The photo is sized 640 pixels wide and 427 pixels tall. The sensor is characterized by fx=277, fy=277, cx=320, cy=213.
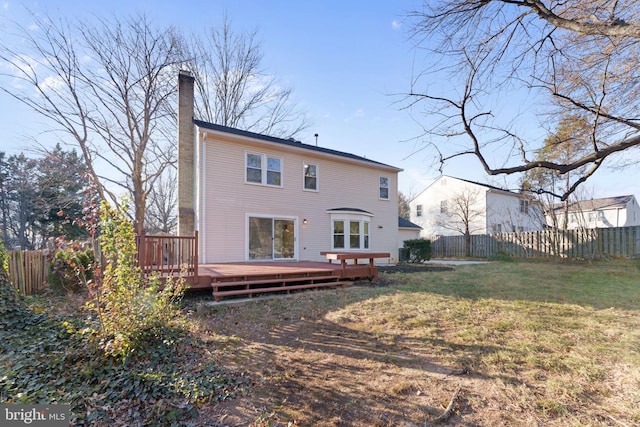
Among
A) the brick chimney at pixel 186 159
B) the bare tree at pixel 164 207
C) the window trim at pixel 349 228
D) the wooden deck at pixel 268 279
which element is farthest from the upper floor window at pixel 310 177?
the bare tree at pixel 164 207

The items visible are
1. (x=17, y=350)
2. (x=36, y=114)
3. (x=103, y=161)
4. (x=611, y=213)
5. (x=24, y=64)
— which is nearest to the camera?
(x=17, y=350)

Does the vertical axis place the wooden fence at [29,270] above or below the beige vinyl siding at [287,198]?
below

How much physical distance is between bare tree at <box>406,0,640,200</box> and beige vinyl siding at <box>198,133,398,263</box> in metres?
7.33

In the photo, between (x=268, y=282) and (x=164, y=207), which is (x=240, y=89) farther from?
(x=268, y=282)

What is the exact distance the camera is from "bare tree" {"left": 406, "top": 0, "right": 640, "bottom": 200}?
4121 mm

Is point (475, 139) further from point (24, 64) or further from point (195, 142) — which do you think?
point (24, 64)

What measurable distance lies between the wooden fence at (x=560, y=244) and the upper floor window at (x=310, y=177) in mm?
12457

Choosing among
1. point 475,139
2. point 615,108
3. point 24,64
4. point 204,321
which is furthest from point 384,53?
point 24,64

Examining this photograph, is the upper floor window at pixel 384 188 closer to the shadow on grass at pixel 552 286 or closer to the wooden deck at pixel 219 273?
the shadow on grass at pixel 552 286

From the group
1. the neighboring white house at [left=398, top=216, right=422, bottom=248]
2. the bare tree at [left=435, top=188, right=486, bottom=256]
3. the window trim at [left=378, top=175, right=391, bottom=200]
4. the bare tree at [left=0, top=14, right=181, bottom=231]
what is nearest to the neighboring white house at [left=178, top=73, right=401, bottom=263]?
the window trim at [left=378, top=175, right=391, bottom=200]

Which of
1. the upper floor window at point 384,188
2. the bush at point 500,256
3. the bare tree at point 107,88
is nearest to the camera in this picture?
the bare tree at point 107,88

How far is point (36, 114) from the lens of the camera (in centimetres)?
1314

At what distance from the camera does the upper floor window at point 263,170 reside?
10.8 m

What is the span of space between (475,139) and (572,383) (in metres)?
3.32
